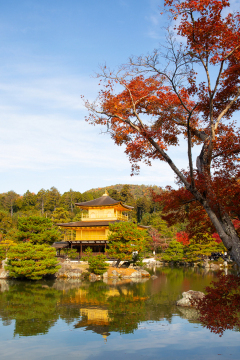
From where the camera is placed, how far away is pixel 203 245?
28.4m

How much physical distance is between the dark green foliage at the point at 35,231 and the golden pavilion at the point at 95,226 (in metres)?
8.47

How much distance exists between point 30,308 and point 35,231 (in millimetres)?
8379

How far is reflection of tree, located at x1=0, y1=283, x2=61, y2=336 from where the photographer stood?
7.90 meters

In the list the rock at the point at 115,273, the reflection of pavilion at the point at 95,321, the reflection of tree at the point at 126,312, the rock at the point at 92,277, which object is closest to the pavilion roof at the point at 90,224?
the rock at the point at 115,273

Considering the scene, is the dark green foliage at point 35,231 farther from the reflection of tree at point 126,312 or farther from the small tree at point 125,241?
the reflection of tree at point 126,312

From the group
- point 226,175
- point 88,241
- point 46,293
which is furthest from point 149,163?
point 88,241

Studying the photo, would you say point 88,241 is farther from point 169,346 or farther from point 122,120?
point 122,120

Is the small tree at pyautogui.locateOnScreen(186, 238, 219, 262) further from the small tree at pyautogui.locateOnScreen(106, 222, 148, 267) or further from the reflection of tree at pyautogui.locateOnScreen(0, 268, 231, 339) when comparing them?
the reflection of tree at pyautogui.locateOnScreen(0, 268, 231, 339)

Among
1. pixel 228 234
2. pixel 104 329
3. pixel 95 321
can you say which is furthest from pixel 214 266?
pixel 228 234

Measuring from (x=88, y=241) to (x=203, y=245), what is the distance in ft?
38.0

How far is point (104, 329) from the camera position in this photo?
308 inches

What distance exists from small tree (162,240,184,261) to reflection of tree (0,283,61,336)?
→ 18.3 meters

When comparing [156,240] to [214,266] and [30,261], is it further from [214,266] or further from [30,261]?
[30,261]

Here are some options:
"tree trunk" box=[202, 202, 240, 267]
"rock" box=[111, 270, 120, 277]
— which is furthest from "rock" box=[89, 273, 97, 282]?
"tree trunk" box=[202, 202, 240, 267]
